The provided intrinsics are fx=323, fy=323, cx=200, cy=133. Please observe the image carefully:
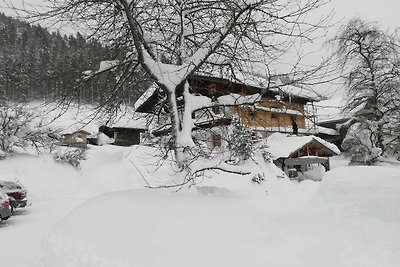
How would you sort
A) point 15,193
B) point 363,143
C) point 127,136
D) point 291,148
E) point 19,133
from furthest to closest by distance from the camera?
point 127,136 < point 363,143 < point 19,133 < point 291,148 < point 15,193

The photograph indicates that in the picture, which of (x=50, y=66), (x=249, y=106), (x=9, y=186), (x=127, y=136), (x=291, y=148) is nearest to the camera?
(x=50, y=66)

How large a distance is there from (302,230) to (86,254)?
9.06ft

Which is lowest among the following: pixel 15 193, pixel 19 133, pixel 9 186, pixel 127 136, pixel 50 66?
pixel 15 193

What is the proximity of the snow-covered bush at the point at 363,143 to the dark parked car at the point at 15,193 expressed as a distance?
828 inches

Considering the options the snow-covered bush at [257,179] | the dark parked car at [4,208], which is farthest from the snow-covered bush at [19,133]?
the snow-covered bush at [257,179]

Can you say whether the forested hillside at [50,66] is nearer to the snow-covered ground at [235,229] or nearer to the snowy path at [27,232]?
the snow-covered ground at [235,229]

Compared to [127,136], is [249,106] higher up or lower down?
higher up

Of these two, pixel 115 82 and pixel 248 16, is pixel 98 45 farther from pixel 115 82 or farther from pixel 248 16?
pixel 248 16

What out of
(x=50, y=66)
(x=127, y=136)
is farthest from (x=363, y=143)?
(x=127, y=136)

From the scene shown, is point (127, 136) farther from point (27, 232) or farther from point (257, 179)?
point (27, 232)

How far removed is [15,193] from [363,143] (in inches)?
895

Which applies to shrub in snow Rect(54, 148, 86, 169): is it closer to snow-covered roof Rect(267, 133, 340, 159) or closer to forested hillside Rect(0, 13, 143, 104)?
snow-covered roof Rect(267, 133, 340, 159)

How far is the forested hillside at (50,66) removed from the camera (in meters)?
5.70

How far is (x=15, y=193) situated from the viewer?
12.8 metres
